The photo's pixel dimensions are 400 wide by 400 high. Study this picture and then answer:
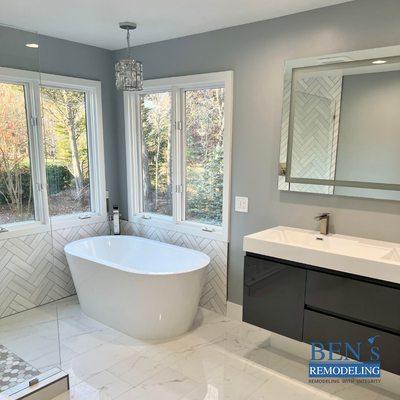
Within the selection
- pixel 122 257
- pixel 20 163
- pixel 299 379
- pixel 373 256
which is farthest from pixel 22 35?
pixel 299 379

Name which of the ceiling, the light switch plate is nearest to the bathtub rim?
the light switch plate

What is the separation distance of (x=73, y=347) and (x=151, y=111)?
2442 millimetres

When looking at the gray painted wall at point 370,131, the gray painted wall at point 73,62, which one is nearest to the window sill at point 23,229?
the gray painted wall at point 73,62

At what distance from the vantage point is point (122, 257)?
3.88m

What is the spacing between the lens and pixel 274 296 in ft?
8.39

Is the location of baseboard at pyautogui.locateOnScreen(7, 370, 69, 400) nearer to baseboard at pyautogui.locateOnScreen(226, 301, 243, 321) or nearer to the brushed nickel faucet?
baseboard at pyautogui.locateOnScreen(226, 301, 243, 321)

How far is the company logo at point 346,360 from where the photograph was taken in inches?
86.6

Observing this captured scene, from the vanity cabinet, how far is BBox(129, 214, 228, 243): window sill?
78 centimetres

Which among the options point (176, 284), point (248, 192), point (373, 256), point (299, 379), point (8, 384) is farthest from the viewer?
point (248, 192)

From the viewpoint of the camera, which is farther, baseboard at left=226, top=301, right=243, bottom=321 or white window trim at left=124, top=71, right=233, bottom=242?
baseboard at left=226, top=301, right=243, bottom=321

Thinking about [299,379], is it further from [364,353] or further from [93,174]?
[93,174]

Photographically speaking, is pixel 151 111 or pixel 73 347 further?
pixel 151 111

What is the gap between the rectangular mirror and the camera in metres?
2.41

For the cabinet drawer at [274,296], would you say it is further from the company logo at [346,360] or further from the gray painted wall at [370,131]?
the gray painted wall at [370,131]
